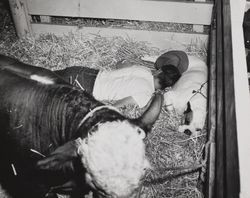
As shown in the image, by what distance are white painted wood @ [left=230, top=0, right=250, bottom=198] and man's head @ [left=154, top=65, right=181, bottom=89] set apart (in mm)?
1355

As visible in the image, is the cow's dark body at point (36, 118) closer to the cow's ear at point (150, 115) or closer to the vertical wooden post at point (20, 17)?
the cow's ear at point (150, 115)

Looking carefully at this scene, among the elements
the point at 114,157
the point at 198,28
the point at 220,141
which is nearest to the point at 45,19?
the point at 198,28

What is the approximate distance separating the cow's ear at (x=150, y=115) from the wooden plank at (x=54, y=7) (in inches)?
120

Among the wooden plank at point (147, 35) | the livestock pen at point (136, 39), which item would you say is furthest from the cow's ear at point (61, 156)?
the wooden plank at point (147, 35)

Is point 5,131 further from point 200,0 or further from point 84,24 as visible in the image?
point 200,0

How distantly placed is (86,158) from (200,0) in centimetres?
349

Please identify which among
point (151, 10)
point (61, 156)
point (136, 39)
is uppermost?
point (151, 10)

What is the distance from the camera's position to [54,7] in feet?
16.2

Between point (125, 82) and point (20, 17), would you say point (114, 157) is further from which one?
point (20, 17)

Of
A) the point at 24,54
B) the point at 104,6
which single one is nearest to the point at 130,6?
the point at 104,6

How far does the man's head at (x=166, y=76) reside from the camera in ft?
13.4

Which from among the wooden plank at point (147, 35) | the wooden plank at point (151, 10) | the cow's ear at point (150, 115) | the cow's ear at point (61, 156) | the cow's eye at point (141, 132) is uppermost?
the wooden plank at point (151, 10)

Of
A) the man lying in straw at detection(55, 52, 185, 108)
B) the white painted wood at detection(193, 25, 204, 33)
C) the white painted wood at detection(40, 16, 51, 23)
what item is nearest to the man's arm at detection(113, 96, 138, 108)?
the man lying in straw at detection(55, 52, 185, 108)

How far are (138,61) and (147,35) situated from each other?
487 millimetres
